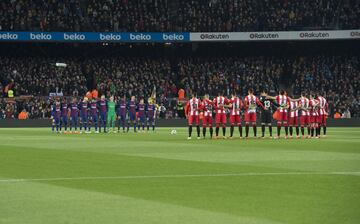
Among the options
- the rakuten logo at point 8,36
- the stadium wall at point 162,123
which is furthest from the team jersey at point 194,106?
the rakuten logo at point 8,36

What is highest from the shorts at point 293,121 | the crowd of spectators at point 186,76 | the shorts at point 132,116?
the crowd of spectators at point 186,76

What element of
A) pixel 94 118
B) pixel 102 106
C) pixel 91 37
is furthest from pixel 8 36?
pixel 102 106

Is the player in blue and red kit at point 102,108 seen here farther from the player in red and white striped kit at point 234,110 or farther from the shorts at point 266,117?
the shorts at point 266,117

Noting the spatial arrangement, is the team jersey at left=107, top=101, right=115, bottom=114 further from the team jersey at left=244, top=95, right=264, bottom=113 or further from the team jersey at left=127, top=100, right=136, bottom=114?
the team jersey at left=244, top=95, right=264, bottom=113

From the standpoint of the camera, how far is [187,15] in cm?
7506

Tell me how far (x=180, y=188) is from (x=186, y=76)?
184 feet

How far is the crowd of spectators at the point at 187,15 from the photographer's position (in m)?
71.5

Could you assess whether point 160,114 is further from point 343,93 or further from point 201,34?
point 343,93

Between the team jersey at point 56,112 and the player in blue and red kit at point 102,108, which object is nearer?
the team jersey at point 56,112

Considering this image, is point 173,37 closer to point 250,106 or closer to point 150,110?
point 150,110

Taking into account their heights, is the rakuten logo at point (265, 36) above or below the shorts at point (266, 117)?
above

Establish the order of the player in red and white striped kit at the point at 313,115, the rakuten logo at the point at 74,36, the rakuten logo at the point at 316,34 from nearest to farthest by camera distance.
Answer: the player in red and white striped kit at the point at 313,115 < the rakuten logo at the point at 74,36 < the rakuten logo at the point at 316,34

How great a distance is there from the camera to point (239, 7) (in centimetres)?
7525

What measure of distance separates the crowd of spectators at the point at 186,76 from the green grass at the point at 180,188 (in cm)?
4010
